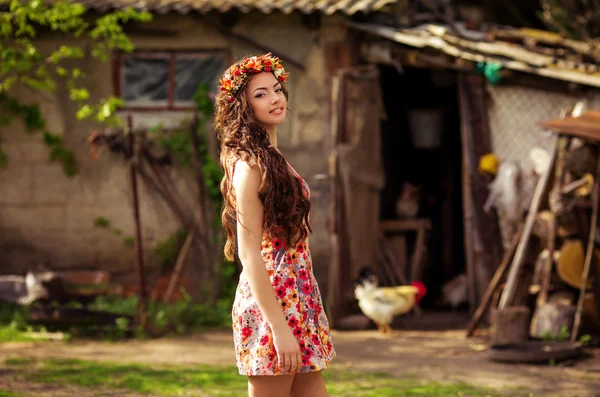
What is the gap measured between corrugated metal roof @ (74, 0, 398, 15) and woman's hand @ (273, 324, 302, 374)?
6.80 m

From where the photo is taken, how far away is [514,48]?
29.8ft

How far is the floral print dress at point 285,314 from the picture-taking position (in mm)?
3289

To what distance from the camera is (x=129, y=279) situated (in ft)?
35.2

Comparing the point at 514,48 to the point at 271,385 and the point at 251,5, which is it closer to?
the point at 251,5

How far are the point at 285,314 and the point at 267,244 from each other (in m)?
0.27

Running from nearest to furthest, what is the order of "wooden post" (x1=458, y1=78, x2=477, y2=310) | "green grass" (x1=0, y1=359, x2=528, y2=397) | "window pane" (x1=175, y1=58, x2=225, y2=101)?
"green grass" (x1=0, y1=359, x2=528, y2=397) < "wooden post" (x1=458, y1=78, x2=477, y2=310) < "window pane" (x1=175, y1=58, x2=225, y2=101)

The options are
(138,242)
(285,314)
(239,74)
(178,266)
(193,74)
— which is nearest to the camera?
(285,314)

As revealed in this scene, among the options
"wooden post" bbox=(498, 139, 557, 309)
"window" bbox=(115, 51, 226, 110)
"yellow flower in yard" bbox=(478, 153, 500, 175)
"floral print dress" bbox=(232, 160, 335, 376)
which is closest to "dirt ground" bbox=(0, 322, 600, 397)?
"wooden post" bbox=(498, 139, 557, 309)

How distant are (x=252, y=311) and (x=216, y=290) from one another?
6988mm

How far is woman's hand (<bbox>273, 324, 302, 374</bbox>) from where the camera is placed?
320 cm

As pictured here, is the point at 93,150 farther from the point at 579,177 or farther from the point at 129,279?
the point at 579,177

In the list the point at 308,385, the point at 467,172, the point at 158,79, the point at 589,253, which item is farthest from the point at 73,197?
the point at 308,385

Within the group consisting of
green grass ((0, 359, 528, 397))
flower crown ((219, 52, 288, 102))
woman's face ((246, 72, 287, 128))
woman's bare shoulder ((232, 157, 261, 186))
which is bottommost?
green grass ((0, 359, 528, 397))

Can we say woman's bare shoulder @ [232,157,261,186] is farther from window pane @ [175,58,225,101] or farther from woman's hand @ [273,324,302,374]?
window pane @ [175,58,225,101]
